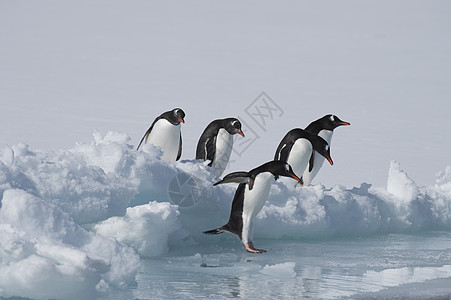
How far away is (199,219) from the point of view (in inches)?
234

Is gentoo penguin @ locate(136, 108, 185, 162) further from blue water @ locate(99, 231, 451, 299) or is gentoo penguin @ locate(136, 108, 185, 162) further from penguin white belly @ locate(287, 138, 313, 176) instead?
blue water @ locate(99, 231, 451, 299)

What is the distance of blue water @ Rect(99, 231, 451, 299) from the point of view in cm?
425

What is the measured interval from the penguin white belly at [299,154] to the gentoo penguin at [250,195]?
182cm

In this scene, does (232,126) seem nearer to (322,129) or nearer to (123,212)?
(322,129)

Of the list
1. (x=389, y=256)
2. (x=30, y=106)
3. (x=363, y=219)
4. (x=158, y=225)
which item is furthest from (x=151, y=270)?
(x=30, y=106)

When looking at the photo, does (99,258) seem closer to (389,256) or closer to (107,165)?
(107,165)

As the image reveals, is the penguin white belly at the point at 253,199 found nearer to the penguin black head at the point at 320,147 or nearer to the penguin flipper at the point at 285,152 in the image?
the penguin flipper at the point at 285,152

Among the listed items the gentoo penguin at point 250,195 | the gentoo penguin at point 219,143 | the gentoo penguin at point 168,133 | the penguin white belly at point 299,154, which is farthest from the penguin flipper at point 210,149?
the gentoo penguin at point 250,195

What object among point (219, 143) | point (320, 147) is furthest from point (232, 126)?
point (320, 147)

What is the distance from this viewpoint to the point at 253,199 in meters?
5.62

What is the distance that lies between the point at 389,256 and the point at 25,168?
2.79 meters

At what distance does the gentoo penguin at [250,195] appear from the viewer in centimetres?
563

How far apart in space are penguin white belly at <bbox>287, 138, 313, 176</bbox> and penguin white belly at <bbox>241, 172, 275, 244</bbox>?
1.85 meters

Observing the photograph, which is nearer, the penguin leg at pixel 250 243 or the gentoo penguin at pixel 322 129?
the penguin leg at pixel 250 243
